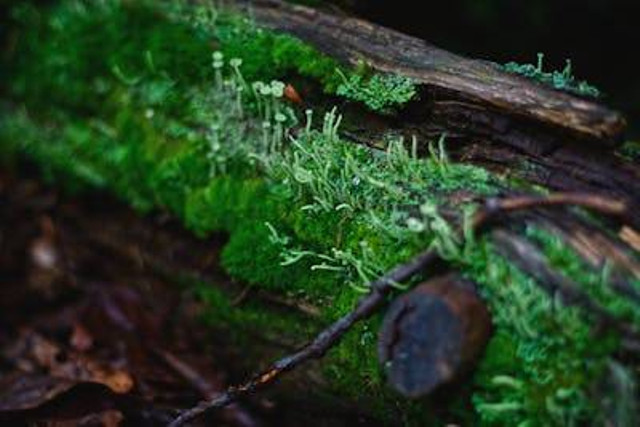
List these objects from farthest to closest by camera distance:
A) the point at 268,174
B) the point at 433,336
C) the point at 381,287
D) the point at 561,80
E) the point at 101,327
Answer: the point at 101,327 → the point at 268,174 → the point at 561,80 → the point at 381,287 → the point at 433,336

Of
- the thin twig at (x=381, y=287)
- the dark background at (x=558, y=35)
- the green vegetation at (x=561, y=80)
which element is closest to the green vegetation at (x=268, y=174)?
the thin twig at (x=381, y=287)

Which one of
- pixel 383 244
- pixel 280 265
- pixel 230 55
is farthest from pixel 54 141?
pixel 383 244

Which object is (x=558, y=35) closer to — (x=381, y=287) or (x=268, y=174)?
(x=268, y=174)

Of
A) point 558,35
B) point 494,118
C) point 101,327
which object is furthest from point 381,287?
point 558,35

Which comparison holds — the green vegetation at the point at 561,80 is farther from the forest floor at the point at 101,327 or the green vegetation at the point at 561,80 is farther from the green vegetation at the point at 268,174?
the forest floor at the point at 101,327

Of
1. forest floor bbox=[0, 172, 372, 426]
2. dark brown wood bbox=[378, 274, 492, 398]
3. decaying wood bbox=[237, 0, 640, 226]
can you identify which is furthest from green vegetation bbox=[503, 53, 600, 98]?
forest floor bbox=[0, 172, 372, 426]

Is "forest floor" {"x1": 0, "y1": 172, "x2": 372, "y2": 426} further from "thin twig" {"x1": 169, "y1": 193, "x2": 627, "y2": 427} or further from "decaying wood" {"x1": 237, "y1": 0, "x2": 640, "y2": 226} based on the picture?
"decaying wood" {"x1": 237, "y1": 0, "x2": 640, "y2": 226}
